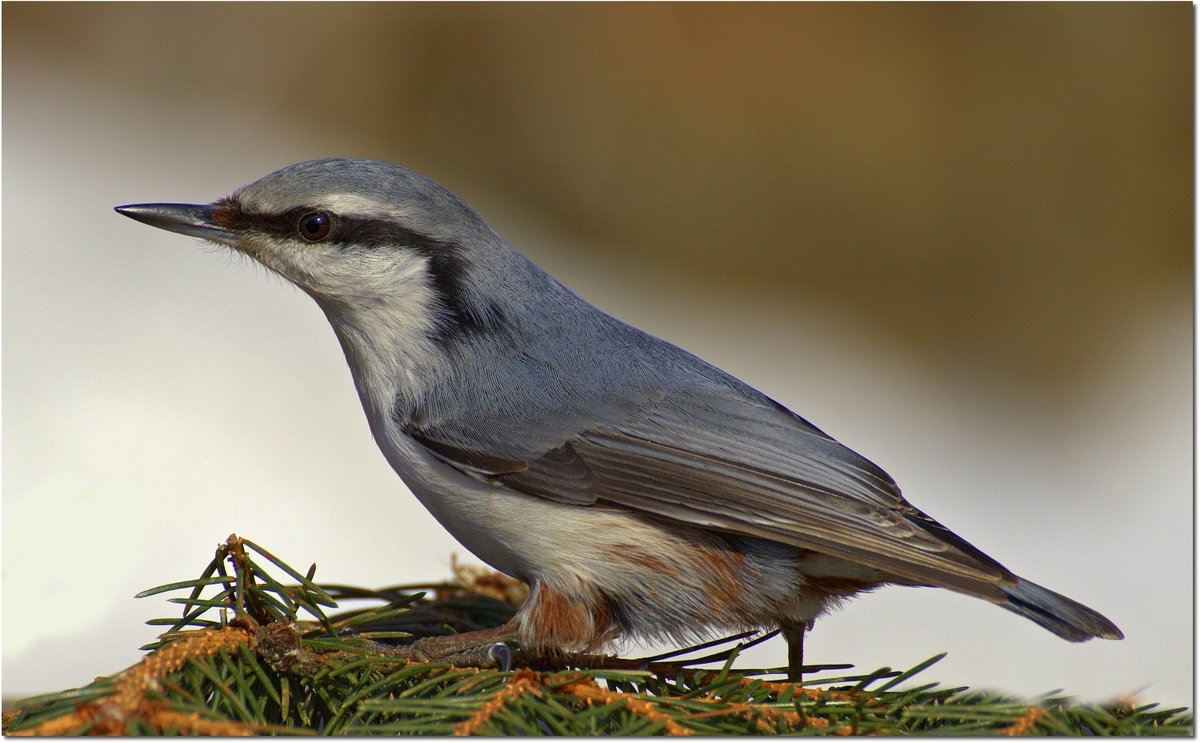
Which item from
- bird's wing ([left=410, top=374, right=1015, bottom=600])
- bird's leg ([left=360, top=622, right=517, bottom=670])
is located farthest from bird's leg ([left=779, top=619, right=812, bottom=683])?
bird's leg ([left=360, top=622, right=517, bottom=670])

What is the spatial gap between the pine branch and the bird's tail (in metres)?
0.14

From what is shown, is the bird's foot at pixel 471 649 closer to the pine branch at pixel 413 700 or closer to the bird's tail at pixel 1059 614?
the pine branch at pixel 413 700

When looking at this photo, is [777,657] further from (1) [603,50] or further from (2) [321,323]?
(1) [603,50]

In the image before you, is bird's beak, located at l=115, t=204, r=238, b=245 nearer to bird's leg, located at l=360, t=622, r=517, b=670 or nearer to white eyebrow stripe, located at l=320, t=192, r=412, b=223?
white eyebrow stripe, located at l=320, t=192, r=412, b=223

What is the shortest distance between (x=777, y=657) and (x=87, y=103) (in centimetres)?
442

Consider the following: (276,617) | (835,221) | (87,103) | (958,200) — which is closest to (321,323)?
(87,103)

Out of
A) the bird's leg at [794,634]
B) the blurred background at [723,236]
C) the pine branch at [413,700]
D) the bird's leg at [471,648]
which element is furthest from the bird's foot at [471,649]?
the blurred background at [723,236]

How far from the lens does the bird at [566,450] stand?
200 cm

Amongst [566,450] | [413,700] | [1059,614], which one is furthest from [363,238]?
[1059,614]

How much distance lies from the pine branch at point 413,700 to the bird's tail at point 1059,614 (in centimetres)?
14

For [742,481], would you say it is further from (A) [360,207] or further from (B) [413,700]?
(A) [360,207]

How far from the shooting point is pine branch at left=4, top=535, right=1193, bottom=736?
134 centimetres

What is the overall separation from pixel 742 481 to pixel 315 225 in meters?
1.05

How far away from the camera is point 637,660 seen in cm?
191
